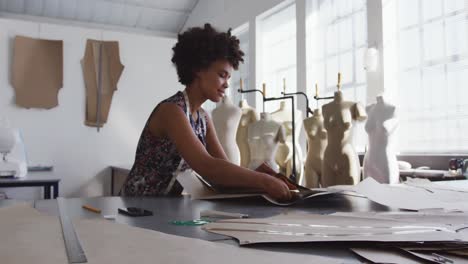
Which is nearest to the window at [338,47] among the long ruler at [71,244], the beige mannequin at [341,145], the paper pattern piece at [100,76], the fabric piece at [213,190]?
the beige mannequin at [341,145]

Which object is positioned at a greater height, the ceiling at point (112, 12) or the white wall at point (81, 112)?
the ceiling at point (112, 12)

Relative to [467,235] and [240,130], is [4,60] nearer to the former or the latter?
[240,130]

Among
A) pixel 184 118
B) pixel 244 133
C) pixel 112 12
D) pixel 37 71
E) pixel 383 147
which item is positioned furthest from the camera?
pixel 112 12

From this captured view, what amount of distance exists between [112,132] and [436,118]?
3210mm

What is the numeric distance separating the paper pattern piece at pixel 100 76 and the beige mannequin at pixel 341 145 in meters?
2.79

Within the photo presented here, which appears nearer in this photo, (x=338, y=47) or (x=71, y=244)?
(x=71, y=244)

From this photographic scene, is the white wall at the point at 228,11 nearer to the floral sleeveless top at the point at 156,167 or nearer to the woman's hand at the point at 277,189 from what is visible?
the floral sleeveless top at the point at 156,167

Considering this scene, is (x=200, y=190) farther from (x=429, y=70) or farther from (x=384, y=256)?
(x=429, y=70)

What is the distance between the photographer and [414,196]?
3.69 ft

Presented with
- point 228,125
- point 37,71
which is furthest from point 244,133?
point 37,71

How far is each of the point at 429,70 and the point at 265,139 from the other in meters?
1.69

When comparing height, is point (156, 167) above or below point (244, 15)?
below

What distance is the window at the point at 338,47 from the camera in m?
4.29

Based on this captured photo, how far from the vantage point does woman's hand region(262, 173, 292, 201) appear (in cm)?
113
